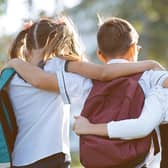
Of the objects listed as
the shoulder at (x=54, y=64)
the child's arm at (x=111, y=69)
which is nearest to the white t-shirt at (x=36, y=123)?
the shoulder at (x=54, y=64)

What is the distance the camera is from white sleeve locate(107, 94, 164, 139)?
3967 mm

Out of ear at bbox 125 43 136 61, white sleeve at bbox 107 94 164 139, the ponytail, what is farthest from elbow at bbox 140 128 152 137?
the ponytail

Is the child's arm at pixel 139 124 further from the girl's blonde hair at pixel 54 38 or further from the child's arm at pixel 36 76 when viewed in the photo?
the girl's blonde hair at pixel 54 38

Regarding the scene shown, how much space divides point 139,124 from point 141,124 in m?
0.01

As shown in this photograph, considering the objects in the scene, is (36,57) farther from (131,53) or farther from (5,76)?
(131,53)

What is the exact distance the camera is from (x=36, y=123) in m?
4.40

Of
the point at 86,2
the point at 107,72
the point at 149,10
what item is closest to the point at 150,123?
the point at 107,72

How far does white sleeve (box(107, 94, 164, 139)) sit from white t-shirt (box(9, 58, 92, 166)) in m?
0.50

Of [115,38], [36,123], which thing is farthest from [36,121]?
[115,38]

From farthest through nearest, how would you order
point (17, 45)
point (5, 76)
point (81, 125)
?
point (17, 45) < point (5, 76) < point (81, 125)

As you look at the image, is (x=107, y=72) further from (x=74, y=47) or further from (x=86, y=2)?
(x=86, y=2)

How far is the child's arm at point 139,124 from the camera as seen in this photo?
3.97 metres

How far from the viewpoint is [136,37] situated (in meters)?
4.28

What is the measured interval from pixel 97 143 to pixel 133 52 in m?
0.58
